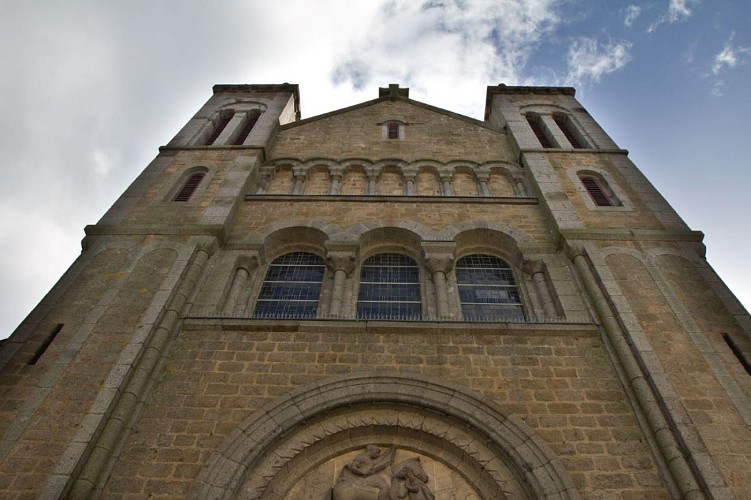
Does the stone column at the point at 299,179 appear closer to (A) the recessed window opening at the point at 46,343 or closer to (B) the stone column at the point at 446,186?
(B) the stone column at the point at 446,186

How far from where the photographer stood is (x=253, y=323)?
816 centimetres

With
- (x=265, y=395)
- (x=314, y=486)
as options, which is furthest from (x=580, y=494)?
(x=265, y=395)

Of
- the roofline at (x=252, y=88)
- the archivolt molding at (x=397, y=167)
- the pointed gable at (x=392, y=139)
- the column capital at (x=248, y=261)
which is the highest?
the roofline at (x=252, y=88)

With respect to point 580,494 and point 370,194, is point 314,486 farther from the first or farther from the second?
point 370,194

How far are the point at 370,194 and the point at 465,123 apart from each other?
18.5 feet

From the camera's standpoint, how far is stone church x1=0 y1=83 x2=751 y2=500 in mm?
6238

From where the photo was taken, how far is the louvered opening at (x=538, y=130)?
14845 mm

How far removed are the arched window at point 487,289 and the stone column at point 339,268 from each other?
212 centimetres

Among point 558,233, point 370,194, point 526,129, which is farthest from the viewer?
point 526,129

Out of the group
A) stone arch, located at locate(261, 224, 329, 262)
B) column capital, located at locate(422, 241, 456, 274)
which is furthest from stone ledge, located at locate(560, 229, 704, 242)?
stone arch, located at locate(261, 224, 329, 262)

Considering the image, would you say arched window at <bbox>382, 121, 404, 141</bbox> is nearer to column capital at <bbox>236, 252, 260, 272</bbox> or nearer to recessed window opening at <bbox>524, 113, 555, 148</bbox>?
recessed window opening at <bbox>524, 113, 555, 148</bbox>

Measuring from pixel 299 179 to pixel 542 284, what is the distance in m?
6.41

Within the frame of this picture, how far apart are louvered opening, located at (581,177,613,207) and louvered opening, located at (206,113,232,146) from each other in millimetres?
9892

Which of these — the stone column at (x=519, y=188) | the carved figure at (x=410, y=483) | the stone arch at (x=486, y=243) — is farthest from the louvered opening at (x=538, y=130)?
the carved figure at (x=410, y=483)
